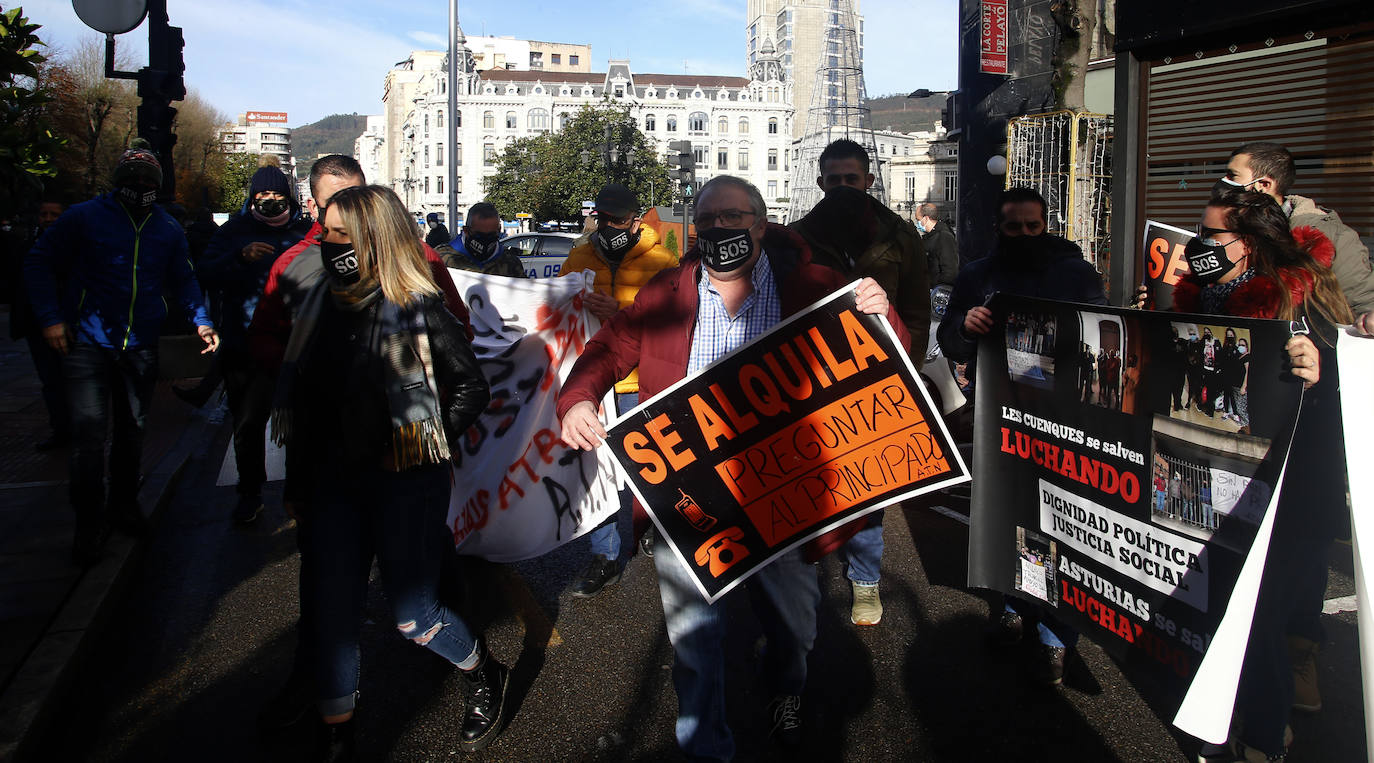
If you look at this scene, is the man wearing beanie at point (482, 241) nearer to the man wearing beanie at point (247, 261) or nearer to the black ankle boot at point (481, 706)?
the man wearing beanie at point (247, 261)

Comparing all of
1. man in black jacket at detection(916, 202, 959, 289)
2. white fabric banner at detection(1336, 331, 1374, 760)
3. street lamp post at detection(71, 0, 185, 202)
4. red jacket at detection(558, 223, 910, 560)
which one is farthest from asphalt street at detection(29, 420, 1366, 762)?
man in black jacket at detection(916, 202, 959, 289)

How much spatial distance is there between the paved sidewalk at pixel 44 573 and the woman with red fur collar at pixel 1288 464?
3.83 metres

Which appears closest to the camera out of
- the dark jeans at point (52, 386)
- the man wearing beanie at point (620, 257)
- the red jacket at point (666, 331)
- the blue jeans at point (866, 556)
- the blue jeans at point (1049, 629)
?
the red jacket at point (666, 331)

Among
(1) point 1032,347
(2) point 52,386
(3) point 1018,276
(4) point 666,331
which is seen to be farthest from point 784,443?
(2) point 52,386

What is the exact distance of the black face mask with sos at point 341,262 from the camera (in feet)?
9.77

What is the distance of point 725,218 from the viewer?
311 cm

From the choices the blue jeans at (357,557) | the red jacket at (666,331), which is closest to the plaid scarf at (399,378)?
the blue jeans at (357,557)

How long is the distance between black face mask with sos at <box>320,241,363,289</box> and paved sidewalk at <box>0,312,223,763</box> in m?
1.82

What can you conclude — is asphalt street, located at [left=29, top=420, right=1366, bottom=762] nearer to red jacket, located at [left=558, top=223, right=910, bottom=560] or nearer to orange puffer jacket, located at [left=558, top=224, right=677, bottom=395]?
red jacket, located at [left=558, top=223, right=910, bottom=560]

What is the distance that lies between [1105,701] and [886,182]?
114562 millimetres

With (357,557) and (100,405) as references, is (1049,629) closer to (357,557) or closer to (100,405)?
(357,557)

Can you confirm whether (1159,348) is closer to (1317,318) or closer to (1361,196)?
(1317,318)

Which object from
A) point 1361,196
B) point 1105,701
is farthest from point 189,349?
point 1361,196

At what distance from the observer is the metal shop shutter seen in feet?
26.3
